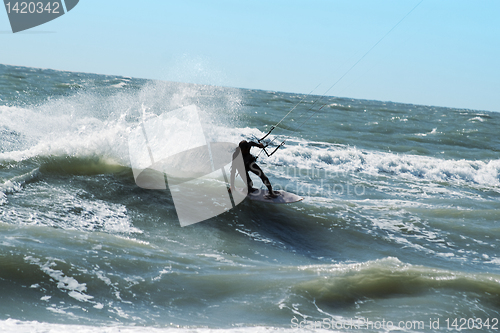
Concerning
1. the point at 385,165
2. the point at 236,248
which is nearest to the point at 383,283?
the point at 236,248

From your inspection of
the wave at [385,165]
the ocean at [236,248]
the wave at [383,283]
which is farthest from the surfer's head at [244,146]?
the wave at [385,165]

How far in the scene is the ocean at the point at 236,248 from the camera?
15.4 ft

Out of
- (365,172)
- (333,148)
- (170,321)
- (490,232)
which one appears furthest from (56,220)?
(333,148)

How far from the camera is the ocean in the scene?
4684 millimetres

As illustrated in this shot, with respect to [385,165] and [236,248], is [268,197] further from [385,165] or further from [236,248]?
[385,165]

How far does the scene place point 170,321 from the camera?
4375 mm

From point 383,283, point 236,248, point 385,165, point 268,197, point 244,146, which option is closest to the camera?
point 383,283

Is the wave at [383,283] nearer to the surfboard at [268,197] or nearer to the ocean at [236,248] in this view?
the ocean at [236,248]

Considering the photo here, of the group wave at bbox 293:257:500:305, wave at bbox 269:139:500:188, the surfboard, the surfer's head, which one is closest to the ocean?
wave at bbox 293:257:500:305

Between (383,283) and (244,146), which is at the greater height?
(244,146)

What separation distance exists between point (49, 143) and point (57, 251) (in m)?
6.24

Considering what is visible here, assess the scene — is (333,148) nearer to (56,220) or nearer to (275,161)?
(275,161)

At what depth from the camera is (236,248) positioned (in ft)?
24.5

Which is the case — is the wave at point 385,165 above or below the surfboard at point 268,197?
below
